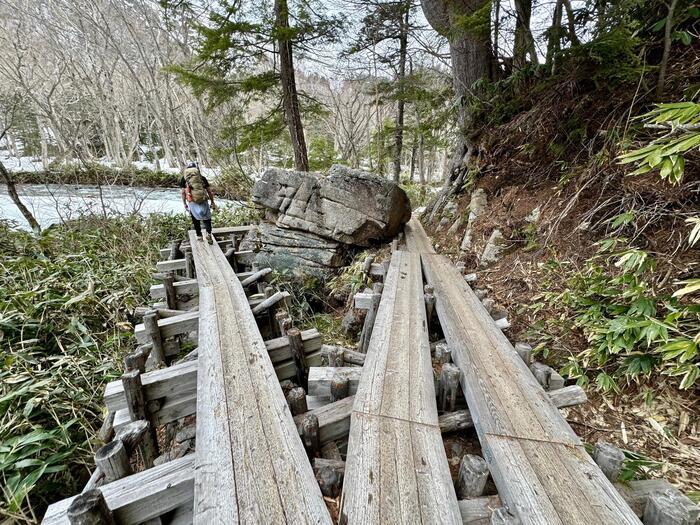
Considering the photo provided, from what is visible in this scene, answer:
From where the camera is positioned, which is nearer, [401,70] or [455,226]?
[455,226]

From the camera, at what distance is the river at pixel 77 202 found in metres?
7.53

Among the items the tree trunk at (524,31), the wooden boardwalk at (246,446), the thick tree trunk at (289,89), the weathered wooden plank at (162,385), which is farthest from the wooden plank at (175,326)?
the tree trunk at (524,31)

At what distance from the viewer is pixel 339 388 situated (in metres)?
1.91

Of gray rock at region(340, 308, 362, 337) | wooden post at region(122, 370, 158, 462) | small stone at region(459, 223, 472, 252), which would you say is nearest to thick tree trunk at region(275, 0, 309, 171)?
small stone at region(459, 223, 472, 252)

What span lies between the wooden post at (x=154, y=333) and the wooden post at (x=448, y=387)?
2.69 m

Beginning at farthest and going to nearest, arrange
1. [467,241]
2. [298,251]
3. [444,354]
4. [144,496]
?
[298,251]
[467,241]
[444,354]
[144,496]

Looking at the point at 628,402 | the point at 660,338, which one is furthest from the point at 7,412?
the point at 660,338

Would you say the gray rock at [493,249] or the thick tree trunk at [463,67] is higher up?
the thick tree trunk at [463,67]

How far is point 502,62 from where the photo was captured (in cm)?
623

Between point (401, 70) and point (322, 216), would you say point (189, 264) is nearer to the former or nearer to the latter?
point (322, 216)

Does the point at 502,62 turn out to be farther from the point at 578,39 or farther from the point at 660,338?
the point at 660,338

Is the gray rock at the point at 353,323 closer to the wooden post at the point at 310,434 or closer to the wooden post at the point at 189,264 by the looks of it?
the wooden post at the point at 189,264

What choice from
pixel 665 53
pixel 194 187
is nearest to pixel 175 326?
pixel 194 187

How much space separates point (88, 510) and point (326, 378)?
1.22 metres
